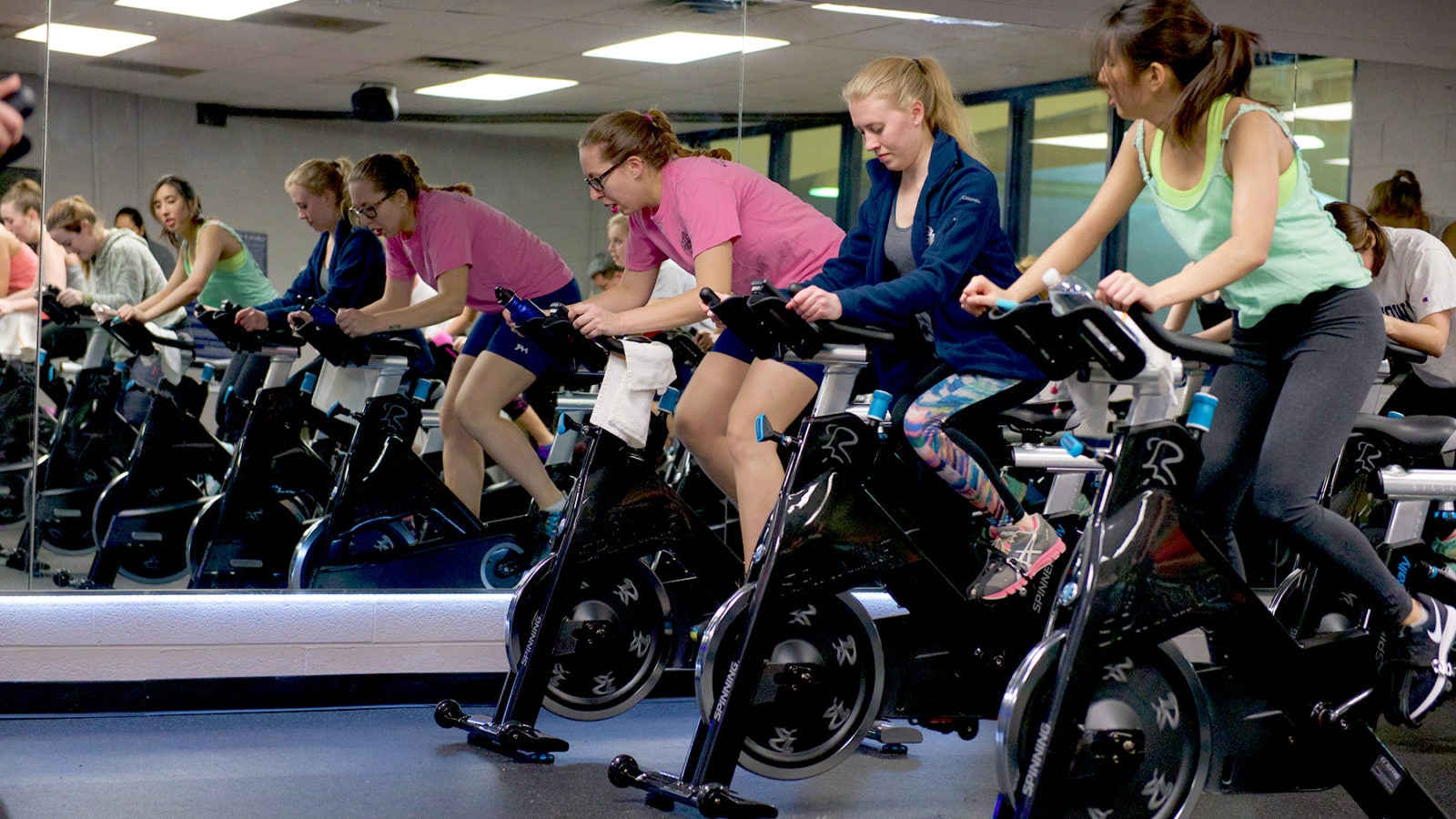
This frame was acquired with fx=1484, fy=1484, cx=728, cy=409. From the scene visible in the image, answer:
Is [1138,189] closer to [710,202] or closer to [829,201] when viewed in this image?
[710,202]

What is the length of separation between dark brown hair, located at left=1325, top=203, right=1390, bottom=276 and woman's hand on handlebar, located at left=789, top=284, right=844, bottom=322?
6.81 feet

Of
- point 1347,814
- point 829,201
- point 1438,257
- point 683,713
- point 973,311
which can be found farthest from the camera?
point 829,201

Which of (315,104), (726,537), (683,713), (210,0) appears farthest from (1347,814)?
(210,0)

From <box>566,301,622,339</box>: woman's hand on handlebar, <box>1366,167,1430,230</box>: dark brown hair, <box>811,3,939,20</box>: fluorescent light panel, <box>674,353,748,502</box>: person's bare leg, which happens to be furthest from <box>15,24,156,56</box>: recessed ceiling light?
<box>1366,167,1430,230</box>: dark brown hair

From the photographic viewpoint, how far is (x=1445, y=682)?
269 centimetres

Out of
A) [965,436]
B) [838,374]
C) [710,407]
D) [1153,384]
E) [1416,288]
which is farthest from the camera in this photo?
[1416,288]

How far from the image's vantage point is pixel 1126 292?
2084mm

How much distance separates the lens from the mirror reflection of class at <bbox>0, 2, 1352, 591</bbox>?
3.88 meters

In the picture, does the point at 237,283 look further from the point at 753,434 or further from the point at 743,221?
A: the point at 753,434

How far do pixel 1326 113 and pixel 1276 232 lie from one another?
3.00 meters

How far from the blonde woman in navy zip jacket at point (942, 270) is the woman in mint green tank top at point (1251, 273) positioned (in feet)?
1.18

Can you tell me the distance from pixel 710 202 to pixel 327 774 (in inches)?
57.7

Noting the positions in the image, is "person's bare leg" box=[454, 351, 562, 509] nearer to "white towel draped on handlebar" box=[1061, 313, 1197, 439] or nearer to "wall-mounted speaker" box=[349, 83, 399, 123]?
→ "wall-mounted speaker" box=[349, 83, 399, 123]

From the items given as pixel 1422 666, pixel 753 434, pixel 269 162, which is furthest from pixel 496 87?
pixel 1422 666
